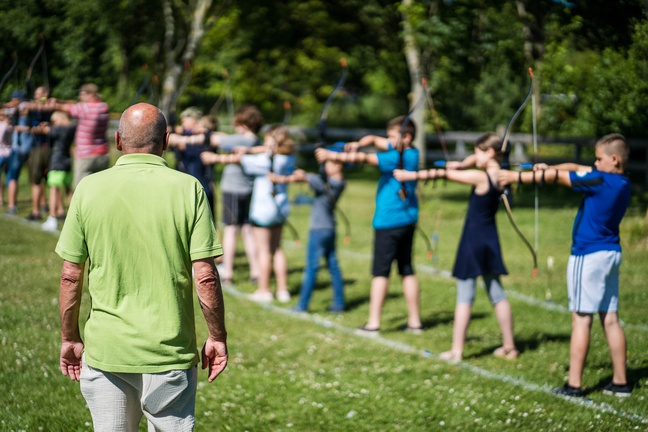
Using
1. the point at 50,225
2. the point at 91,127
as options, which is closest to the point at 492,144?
the point at 91,127

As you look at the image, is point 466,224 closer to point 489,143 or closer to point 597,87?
point 489,143

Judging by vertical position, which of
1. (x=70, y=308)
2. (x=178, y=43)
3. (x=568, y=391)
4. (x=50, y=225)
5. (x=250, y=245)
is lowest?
(x=568, y=391)

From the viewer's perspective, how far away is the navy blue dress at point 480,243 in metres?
6.19

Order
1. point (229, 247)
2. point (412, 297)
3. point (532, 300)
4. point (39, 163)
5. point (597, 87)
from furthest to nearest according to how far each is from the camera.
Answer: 1. point (39, 163)
2. point (597, 87)
3. point (229, 247)
4. point (532, 300)
5. point (412, 297)

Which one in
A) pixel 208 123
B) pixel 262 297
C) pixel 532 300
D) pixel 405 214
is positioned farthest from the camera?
pixel 208 123

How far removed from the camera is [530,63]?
13656mm

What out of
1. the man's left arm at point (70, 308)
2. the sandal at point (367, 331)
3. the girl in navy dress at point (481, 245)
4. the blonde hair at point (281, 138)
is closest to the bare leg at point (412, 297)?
the sandal at point (367, 331)

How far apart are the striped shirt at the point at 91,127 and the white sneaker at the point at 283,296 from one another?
348 centimetres

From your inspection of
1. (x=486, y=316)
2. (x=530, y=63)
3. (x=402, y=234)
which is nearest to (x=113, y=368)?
(x=402, y=234)

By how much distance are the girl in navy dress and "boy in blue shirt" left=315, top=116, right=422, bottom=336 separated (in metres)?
0.56

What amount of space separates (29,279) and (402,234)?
3885 mm

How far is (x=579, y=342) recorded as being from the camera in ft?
17.5

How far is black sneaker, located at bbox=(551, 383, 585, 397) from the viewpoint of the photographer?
5.41m

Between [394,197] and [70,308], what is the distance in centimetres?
423
